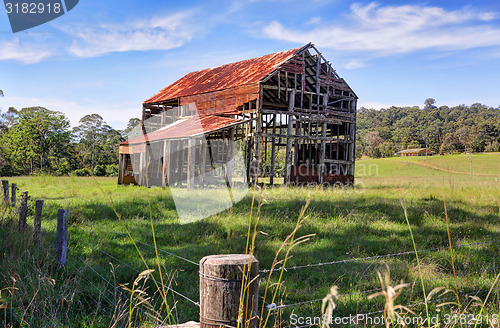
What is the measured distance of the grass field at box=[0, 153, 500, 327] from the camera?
451 cm

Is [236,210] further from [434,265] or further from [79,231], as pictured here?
[434,265]

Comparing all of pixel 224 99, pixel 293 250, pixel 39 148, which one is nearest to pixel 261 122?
pixel 224 99

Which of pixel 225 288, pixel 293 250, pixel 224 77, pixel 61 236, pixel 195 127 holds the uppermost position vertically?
pixel 224 77

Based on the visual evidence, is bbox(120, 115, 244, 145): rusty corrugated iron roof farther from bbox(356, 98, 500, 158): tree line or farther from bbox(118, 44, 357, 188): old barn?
bbox(356, 98, 500, 158): tree line

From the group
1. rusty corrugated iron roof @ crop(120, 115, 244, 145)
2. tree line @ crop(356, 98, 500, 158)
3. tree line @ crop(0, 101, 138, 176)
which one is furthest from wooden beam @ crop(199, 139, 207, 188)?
tree line @ crop(356, 98, 500, 158)

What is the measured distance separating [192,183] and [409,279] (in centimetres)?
1387

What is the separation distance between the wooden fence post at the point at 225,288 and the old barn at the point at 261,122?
16.7 meters

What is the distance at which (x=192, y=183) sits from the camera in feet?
60.2

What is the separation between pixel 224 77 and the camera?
2345 centimetres

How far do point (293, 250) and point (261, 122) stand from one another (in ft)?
42.0

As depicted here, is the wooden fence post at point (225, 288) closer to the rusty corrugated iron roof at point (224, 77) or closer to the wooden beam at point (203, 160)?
the wooden beam at point (203, 160)

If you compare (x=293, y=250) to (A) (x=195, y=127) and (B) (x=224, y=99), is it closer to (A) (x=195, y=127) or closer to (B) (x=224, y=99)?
(A) (x=195, y=127)

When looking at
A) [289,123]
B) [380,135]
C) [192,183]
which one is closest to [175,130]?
[192,183]

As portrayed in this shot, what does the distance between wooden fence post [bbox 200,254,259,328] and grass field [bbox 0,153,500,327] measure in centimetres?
61
